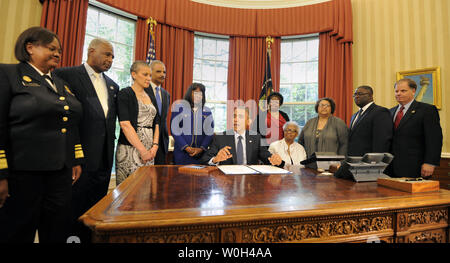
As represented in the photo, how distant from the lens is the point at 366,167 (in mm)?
1385

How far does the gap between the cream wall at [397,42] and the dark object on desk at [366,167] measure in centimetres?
374

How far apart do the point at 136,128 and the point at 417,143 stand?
267cm

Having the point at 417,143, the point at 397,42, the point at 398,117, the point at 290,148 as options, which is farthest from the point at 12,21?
the point at 397,42

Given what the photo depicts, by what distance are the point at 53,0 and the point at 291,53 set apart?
14.8 feet

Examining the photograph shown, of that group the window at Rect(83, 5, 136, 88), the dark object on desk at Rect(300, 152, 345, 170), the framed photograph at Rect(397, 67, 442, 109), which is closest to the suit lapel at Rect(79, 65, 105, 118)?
the dark object on desk at Rect(300, 152, 345, 170)

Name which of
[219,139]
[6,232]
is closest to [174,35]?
[219,139]

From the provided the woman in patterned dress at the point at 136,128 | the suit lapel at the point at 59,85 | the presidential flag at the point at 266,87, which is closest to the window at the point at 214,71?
the presidential flag at the point at 266,87

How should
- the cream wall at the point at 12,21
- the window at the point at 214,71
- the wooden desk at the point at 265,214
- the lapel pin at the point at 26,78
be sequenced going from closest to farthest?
the wooden desk at the point at 265,214, the lapel pin at the point at 26,78, the cream wall at the point at 12,21, the window at the point at 214,71

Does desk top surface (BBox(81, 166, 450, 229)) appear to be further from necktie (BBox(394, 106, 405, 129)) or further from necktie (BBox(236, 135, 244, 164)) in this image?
necktie (BBox(394, 106, 405, 129))

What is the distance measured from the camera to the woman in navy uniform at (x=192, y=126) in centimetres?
279

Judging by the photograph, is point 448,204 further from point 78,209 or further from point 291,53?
point 291,53

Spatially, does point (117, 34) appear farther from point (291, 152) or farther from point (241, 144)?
point (291, 152)

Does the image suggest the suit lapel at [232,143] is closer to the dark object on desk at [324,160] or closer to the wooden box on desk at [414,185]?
the dark object on desk at [324,160]

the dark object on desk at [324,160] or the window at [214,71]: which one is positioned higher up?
the window at [214,71]
